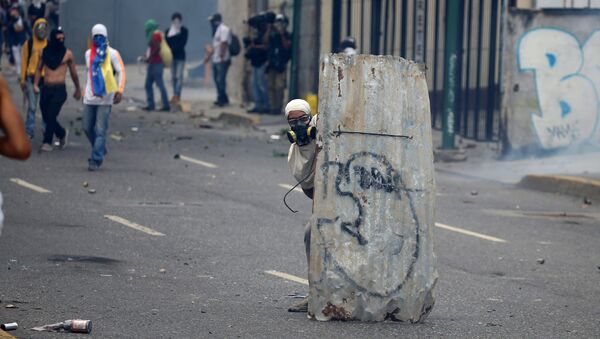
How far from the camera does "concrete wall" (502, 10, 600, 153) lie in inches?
746

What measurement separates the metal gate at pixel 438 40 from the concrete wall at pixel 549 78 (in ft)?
3.57

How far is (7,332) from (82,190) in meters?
7.29

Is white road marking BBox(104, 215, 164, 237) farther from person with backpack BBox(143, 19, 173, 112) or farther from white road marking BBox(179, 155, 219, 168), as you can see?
person with backpack BBox(143, 19, 173, 112)

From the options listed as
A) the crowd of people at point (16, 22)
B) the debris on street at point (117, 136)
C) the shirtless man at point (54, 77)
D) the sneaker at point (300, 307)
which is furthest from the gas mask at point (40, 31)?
the crowd of people at point (16, 22)

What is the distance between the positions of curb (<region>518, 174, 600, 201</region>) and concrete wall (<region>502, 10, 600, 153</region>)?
224cm

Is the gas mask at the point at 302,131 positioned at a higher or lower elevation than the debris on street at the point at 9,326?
higher

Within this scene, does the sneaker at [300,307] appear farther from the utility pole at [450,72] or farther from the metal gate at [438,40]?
the metal gate at [438,40]

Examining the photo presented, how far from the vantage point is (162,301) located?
881 cm

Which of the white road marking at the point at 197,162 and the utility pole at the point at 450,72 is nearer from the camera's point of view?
the white road marking at the point at 197,162

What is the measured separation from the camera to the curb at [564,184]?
15742mm

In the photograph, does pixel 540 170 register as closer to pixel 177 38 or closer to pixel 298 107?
pixel 298 107

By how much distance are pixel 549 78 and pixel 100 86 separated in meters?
6.63

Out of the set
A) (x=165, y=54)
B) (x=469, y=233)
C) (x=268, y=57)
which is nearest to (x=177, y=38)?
(x=165, y=54)

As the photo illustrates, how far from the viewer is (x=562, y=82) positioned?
19.1 m
